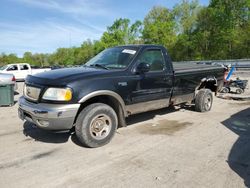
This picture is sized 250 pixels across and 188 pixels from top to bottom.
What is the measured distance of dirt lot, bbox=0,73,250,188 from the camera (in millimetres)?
3430

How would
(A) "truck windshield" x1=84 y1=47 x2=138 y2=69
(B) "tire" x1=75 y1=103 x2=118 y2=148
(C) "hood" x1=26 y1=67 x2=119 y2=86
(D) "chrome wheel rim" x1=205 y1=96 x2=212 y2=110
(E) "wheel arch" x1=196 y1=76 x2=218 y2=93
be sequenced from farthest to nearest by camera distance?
(D) "chrome wheel rim" x1=205 y1=96 x2=212 y2=110
(E) "wheel arch" x1=196 y1=76 x2=218 y2=93
(A) "truck windshield" x1=84 y1=47 x2=138 y2=69
(B) "tire" x1=75 y1=103 x2=118 y2=148
(C) "hood" x1=26 y1=67 x2=119 y2=86

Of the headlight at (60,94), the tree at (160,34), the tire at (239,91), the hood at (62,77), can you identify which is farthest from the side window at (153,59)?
the tree at (160,34)

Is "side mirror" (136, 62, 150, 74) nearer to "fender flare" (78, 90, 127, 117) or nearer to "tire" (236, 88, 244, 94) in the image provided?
"fender flare" (78, 90, 127, 117)

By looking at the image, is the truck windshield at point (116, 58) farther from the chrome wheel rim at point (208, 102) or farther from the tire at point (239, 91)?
the tire at point (239, 91)

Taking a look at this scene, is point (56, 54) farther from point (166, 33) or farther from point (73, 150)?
point (73, 150)

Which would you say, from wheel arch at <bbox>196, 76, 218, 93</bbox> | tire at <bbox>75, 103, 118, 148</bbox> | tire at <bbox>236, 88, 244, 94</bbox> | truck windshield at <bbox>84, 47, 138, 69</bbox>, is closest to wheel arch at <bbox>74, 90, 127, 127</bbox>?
tire at <bbox>75, 103, 118, 148</bbox>

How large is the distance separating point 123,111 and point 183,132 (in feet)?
4.89

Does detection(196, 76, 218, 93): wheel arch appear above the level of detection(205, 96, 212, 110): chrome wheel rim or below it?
above

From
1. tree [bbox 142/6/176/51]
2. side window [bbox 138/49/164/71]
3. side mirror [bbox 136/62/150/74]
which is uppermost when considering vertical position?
tree [bbox 142/6/176/51]

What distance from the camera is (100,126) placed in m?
4.74

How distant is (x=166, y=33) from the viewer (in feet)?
163

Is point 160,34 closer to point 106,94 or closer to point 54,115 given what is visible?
point 106,94

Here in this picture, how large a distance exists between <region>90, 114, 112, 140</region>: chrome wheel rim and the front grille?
1.12m

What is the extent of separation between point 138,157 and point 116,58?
2381 mm
